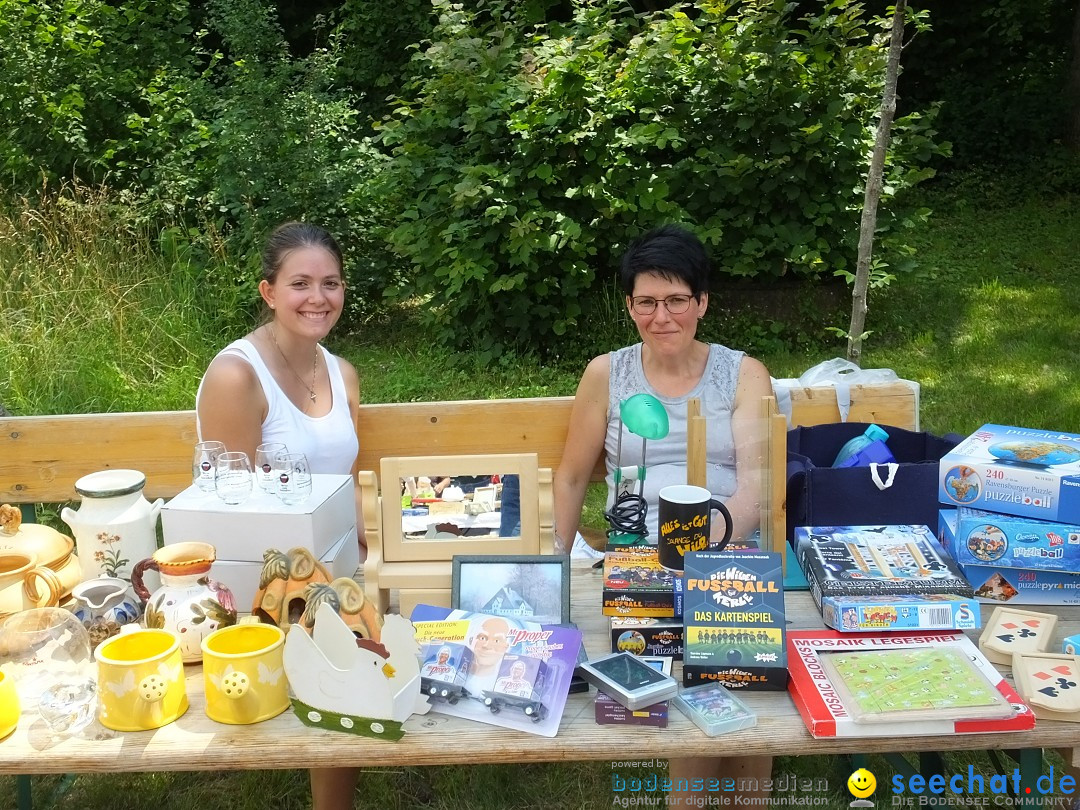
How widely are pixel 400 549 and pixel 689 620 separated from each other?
0.59 m

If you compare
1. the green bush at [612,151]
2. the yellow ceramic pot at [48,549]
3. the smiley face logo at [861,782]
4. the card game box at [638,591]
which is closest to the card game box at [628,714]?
the card game box at [638,591]

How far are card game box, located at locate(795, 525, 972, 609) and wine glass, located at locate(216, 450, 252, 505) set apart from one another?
3.70 feet

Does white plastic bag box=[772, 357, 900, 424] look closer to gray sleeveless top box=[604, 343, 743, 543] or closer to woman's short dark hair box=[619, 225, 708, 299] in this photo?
gray sleeveless top box=[604, 343, 743, 543]

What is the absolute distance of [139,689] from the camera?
146 centimetres

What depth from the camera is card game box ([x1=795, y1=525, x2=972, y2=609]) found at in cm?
173

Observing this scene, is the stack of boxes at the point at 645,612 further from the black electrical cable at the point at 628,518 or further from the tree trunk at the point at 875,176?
the tree trunk at the point at 875,176

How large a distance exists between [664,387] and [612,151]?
2.96 meters

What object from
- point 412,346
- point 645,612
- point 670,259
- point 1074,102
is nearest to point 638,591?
point 645,612

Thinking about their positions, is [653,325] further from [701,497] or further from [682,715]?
[682,715]

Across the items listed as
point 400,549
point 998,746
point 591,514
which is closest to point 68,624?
point 400,549

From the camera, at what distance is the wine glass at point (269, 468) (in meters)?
1.88

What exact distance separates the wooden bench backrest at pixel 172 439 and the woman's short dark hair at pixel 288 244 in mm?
473

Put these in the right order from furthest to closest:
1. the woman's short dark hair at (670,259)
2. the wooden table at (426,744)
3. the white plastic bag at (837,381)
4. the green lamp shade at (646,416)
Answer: the white plastic bag at (837,381) → the woman's short dark hair at (670,259) → the green lamp shade at (646,416) → the wooden table at (426,744)
